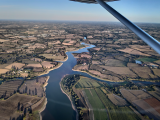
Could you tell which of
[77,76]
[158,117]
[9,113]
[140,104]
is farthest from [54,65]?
[158,117]

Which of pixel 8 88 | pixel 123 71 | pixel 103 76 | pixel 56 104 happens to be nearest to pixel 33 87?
pixel 8 88

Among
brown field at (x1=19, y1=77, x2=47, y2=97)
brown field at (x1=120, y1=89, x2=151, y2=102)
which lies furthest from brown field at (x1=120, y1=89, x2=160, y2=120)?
brown field at (x1=19, y1=77, x2=47, y2=97)

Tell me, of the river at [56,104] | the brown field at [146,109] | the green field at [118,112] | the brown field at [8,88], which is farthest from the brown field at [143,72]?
the brown field at [8,88]

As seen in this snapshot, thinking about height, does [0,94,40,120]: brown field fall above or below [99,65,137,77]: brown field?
below

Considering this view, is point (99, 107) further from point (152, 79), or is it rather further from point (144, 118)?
point (152, 79)

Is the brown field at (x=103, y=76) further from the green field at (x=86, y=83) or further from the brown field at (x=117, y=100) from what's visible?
the brown field at (x=117, y=100)

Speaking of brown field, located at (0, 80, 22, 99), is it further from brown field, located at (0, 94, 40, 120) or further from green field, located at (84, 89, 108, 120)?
green field, located at (84, 89, 108, 120)

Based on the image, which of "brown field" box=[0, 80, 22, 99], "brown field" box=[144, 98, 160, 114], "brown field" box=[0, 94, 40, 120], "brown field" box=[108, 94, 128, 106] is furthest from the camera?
"brown field" box=[0, 80, 22, 99]

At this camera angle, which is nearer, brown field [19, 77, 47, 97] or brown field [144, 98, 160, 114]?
brown field [144, 98, 160, 114]
